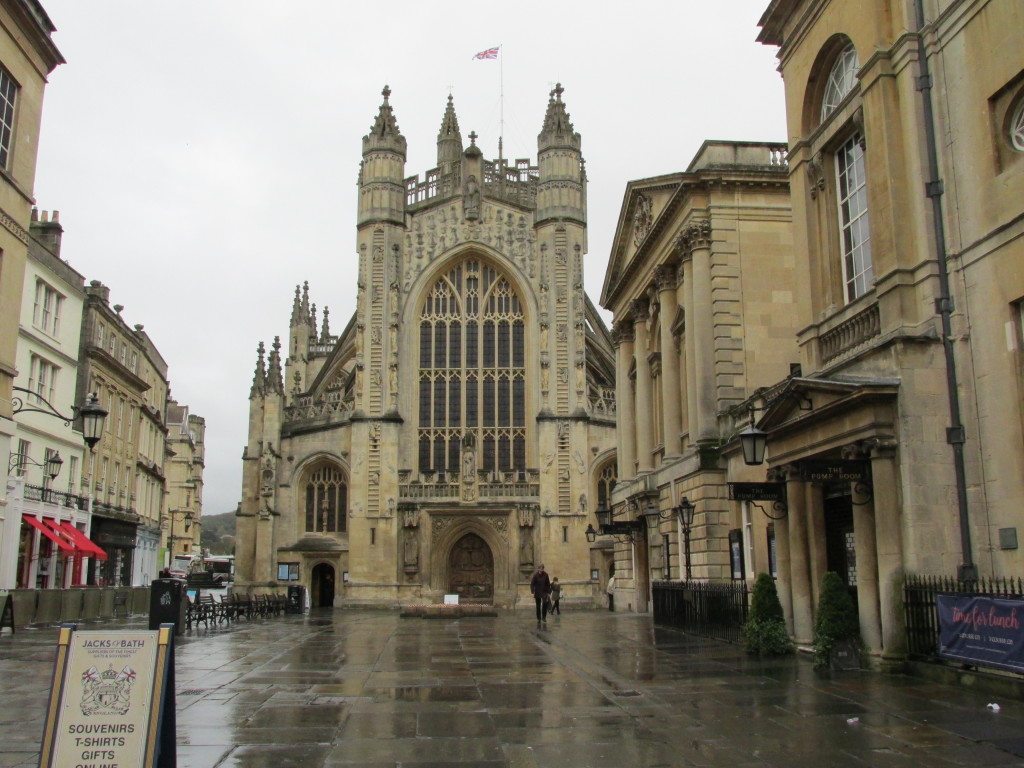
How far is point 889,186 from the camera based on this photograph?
45.6 ft

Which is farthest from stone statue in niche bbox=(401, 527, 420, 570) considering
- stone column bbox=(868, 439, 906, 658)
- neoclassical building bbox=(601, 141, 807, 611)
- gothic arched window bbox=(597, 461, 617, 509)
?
stone column bbox=(868, 439, 906, 658)

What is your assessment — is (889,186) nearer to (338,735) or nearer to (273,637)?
(338,735)

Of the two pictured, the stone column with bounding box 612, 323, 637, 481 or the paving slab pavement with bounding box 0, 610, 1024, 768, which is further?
the stone column with bounding box 612, 323, 637, 481

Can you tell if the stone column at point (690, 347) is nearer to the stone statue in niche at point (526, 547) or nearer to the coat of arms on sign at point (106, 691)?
the coat of arms on sign at point (106, 691)

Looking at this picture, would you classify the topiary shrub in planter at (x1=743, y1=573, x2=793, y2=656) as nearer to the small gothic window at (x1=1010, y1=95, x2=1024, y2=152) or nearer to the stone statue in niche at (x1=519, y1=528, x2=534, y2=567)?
the small gothic window at (x1=1010, y1=95, x2=1024, y2=152)

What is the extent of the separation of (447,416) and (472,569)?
745 cm

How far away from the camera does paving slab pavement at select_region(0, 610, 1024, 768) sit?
7645mm

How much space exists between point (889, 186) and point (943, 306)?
2.07m

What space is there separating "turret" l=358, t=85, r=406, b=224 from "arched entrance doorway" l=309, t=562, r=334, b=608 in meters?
17.3

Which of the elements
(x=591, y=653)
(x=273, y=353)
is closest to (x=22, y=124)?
(x=591, y=653)

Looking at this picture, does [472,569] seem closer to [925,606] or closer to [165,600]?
[165,600]

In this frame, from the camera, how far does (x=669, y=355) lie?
89.8 feet

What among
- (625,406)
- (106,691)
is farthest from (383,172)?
(106,691)

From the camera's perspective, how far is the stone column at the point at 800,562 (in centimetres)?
1576
